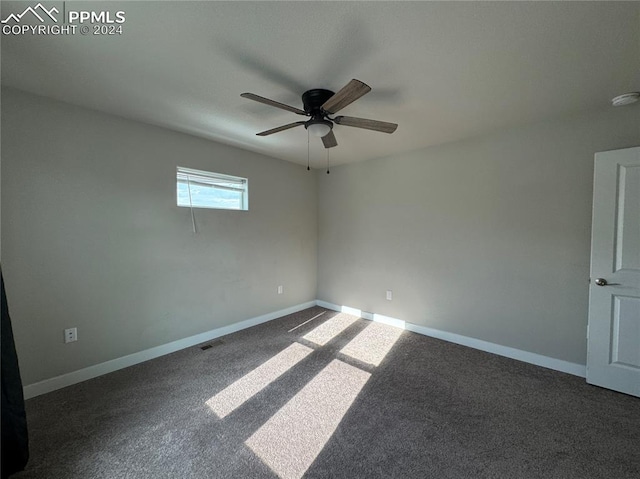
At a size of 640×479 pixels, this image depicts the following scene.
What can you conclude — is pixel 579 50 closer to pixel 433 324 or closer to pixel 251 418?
pixel 433 324

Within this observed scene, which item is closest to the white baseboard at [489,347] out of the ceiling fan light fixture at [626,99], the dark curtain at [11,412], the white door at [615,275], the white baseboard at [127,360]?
the white door at [615,275]

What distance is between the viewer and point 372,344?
3.11 m

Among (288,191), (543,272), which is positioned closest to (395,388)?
(543,272)

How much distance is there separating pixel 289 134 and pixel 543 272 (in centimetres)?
297

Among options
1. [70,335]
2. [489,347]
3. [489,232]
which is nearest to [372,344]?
[489,347]

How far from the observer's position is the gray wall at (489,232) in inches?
96.1

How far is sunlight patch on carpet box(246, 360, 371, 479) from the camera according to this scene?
154cm

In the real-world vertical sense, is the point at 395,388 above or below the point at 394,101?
below

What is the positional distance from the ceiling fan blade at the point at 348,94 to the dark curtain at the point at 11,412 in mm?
2060

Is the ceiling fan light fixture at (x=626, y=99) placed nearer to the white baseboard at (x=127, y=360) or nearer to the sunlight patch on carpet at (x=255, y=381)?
the sunlight patch on carpet at (x=255, y=381)

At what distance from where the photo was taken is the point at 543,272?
2.61 m

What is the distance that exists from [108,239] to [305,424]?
2363 mm

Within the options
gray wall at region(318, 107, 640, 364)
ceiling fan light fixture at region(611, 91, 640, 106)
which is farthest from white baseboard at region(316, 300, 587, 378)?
ceiling fan light fixture at region(611, 91, 640, 106)

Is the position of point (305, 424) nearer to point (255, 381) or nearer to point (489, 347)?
point (255, 381)
